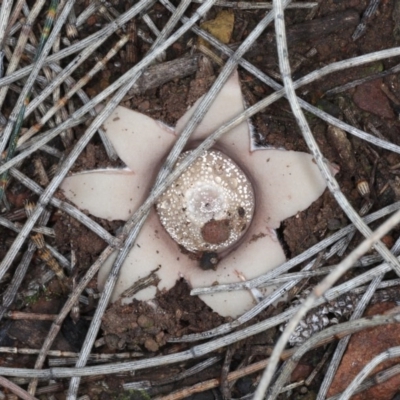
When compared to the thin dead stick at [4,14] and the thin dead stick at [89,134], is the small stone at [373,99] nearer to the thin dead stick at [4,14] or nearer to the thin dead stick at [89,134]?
the thin dead stick at [89,134]

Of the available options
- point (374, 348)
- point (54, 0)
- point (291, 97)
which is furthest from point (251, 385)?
point (54, 0)

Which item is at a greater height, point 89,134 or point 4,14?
point 4,14

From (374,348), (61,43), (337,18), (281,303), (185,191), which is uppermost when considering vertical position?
(61,43)

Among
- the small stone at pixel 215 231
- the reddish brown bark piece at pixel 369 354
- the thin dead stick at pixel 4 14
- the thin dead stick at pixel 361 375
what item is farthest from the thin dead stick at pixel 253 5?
the thin dead stick at pixel 361 375

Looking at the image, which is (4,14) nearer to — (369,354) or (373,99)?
(373,99)

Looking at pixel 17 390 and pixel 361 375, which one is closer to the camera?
pixel 361 375

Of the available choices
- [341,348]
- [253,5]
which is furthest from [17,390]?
[253,5]

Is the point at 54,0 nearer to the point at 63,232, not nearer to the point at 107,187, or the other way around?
the point at 107,187

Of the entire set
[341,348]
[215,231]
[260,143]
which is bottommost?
[341,348]
